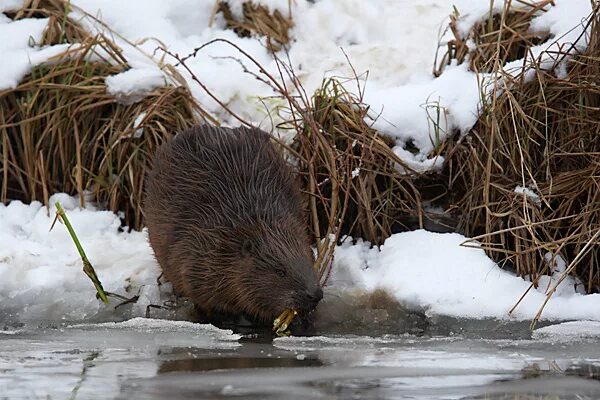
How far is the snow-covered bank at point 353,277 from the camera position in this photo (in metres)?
5.07

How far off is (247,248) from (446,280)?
0.94 m

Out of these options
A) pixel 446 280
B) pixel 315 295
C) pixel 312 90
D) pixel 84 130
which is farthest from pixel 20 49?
pixel 446 280

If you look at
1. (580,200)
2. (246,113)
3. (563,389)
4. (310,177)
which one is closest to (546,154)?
(580,200)

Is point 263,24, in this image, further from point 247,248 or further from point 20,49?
point 247,248

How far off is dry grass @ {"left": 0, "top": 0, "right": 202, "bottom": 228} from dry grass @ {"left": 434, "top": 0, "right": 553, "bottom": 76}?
1493mm

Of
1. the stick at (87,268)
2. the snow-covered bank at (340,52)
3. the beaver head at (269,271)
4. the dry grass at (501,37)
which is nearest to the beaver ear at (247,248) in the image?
the beaver head at (269,271)

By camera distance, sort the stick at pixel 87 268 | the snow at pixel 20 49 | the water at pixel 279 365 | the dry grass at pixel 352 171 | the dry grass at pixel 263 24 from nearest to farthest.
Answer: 1. the water at pixel 279 365
2. the stick at pixel 87 268
3. the dry grass at pixel 352 171
4. the snow at pixel 20 49
5. the dry grass at pixel 263 24

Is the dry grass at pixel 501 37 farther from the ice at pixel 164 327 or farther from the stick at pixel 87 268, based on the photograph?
the stick at pixel 87 268

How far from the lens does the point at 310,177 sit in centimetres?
574

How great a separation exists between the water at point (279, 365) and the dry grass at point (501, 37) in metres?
1.61

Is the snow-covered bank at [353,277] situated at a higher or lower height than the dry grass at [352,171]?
lower

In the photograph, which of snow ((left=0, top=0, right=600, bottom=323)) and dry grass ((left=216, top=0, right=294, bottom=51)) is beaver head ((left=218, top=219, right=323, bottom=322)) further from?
dry grass ((left=216, top=0, right=294, bottom=51))

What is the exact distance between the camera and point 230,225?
5.29 metres

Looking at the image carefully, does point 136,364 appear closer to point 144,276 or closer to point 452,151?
point 144,276
